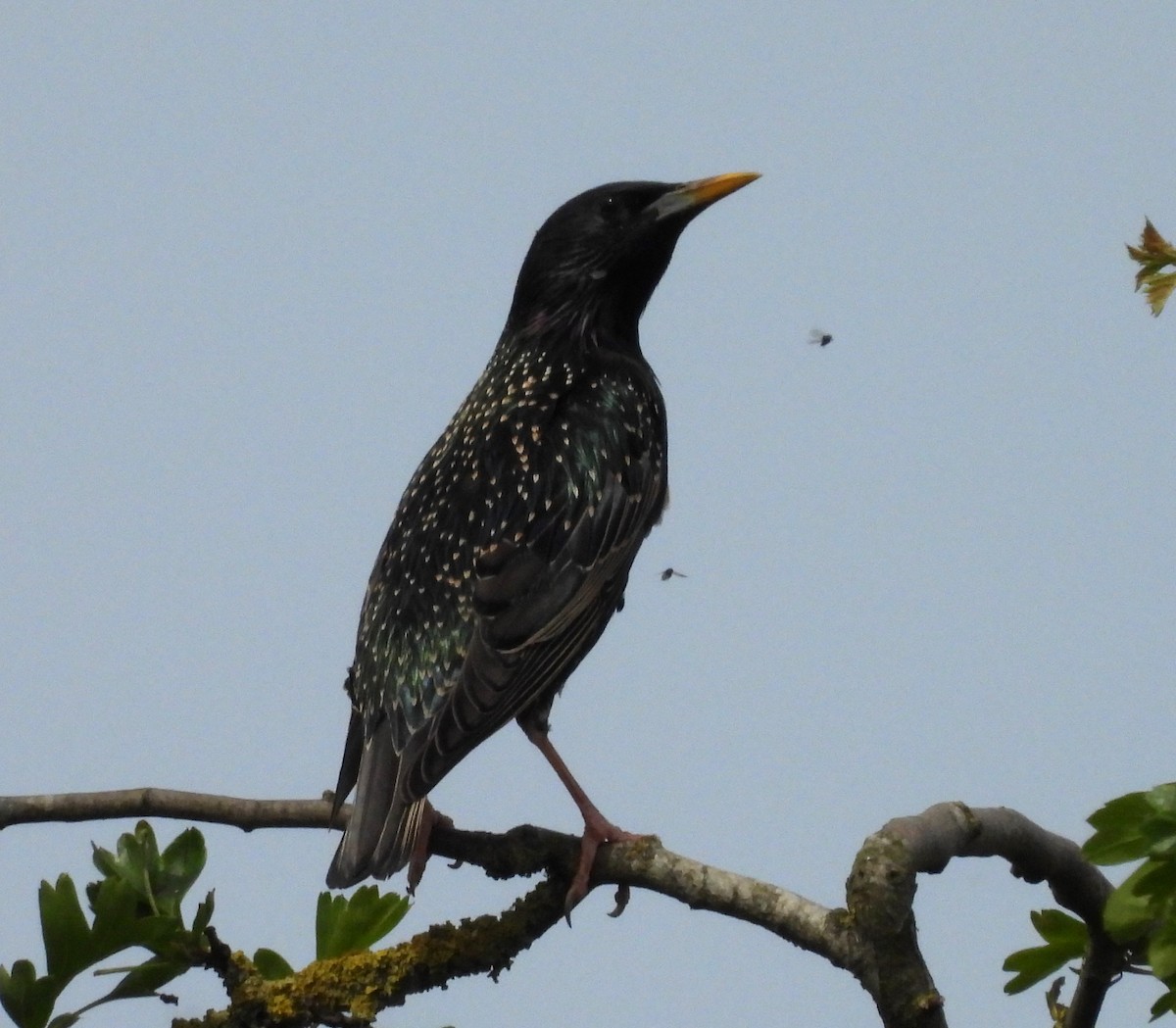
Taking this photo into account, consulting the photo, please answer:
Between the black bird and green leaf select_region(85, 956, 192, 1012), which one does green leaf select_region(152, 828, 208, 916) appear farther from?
the black bird

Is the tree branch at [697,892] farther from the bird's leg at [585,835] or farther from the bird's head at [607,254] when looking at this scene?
the bird's head at [607,254]

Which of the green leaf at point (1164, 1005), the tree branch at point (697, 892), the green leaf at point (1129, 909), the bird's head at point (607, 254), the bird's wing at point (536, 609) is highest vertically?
the bird's head at point (607, 254)

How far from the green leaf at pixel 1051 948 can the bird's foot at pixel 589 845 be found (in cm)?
113

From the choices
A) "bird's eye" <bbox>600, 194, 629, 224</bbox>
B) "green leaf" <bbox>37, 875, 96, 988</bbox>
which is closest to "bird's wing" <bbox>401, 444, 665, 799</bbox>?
"bird's eye" <bbox>600, 194, 629, 224</bbox>

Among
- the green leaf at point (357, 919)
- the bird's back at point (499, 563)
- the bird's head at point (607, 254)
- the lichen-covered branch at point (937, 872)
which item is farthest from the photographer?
the bird's head at point (607, 254)

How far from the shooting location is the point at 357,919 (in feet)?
13.2

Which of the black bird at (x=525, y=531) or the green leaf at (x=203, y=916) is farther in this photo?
the black bird at (x=525, y=531)

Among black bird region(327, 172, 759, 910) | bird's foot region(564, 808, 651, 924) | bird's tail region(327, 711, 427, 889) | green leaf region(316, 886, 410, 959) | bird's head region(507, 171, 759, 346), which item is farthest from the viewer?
bird's head region(507, 171, 759, 346)

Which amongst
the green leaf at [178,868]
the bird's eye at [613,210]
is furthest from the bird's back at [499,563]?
the green leaf at [178,868]

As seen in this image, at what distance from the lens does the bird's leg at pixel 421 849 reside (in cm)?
469

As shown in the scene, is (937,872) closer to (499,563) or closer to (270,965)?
(270,965)

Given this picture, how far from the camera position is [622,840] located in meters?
4.38

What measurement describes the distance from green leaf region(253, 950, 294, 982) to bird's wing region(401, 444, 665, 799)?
0.79m

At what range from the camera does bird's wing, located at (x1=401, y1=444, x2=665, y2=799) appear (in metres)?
5.00
